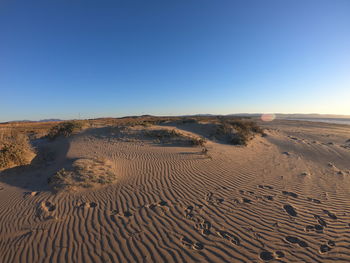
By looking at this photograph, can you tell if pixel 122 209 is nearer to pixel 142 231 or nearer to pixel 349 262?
pixel 142 231

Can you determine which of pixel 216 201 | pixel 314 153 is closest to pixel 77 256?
pixel 216 201

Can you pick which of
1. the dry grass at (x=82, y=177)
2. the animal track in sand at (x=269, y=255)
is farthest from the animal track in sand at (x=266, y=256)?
the dry grass at (x=82, y=177)

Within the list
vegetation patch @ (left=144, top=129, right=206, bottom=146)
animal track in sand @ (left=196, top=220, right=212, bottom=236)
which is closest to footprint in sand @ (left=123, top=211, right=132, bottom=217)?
animal track in sand @ (left=196, top=220, right=212, bottom=236)

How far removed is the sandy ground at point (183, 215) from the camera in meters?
3.13

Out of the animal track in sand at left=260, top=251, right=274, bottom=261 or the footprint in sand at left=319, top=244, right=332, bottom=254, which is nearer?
the animal track in sand at left=260, top=251, right=274, bottom=261

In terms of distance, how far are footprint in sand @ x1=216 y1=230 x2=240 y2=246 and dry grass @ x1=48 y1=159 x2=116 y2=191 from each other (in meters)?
3.84

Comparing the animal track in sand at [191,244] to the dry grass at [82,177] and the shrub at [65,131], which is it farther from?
the shrub at [65,131]

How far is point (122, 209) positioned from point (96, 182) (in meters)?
1.89

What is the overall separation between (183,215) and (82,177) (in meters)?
3.77

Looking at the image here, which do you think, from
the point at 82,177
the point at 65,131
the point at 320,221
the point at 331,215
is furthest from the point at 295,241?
the point at 65,131

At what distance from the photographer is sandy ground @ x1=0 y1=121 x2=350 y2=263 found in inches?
123

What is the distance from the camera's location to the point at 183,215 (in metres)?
4.12

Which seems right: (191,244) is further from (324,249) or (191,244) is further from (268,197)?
(268,197)

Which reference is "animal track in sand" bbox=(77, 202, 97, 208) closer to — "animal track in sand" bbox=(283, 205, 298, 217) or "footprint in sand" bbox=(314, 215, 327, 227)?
"animal track in sand" bbox=(283, 205, 298, 217)
